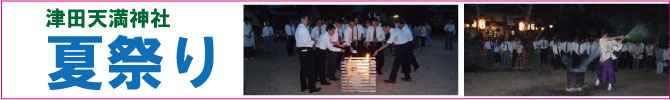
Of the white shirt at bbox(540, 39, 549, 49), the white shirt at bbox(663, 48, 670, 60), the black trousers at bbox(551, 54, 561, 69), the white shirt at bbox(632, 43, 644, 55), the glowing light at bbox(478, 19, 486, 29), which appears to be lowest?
the black trousers at bbox(551, 54, 561, 69)

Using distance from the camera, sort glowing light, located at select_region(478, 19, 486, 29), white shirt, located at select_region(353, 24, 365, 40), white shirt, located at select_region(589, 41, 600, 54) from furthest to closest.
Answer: glowing light, located at select_region(478, 19, 486, 29), white shirt, located at select_region(353, 24, 365, 40), white shirt, located at select_region(589, 41, 600, 54)

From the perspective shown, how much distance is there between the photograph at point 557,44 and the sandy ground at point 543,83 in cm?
1

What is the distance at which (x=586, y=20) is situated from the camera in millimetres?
9516

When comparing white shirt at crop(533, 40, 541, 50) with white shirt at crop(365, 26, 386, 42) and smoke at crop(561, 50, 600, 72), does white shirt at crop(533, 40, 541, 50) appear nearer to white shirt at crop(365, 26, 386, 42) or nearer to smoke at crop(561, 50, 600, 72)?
smoke at crop(561, 50, 600, 72)

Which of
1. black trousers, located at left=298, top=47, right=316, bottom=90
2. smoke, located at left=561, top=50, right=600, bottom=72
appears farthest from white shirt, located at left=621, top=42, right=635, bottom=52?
black trousers, located at left=298, top=47, right=316, bottom=90

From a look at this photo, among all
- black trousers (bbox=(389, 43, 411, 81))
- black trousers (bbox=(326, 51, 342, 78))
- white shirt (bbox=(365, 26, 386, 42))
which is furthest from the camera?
white shirt (bbox=(365, 26, 386, 42))

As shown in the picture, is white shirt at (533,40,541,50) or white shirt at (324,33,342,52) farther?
white shirt at (533,40,541,50)

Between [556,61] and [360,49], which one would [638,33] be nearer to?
[556,61]

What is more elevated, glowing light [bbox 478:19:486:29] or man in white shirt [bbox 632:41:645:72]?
glowing light [bbox 478:19:486:29]

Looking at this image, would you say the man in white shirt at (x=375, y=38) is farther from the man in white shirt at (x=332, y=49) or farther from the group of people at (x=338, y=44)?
the man in white shirt at (x=332, y=49)

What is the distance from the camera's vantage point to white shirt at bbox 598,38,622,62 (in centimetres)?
724

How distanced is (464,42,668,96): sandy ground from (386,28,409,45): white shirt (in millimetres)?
943

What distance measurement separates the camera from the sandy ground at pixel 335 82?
23.5 ft

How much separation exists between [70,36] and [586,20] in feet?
23.0
